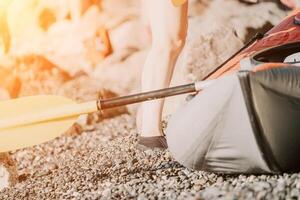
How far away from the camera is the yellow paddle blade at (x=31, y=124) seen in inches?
96.3

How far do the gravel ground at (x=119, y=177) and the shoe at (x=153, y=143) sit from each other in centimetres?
5

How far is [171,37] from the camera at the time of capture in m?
2.82

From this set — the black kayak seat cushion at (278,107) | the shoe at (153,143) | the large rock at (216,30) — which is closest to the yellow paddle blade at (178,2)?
the shoe at (153,143)

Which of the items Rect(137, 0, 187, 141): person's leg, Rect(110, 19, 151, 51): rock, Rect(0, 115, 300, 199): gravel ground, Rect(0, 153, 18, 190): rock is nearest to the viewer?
Rect(0, 115, 300, 199): gravel ground

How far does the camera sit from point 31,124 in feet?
8.13

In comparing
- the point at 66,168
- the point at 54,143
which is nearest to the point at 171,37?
the point at 66,168

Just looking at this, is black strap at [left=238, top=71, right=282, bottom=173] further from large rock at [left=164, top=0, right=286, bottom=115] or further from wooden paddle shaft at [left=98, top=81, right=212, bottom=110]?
large rock at [left=164, top=0, right=286, bottom=115]

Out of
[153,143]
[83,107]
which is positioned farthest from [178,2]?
[83,107]

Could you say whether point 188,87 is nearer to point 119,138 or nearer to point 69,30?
point 119,138

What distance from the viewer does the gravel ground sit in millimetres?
1754

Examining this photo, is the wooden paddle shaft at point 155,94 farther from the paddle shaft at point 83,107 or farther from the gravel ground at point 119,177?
the gravel ground at point 119,177

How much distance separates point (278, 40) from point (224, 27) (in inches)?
54.9

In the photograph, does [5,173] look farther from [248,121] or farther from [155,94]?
[248,121]

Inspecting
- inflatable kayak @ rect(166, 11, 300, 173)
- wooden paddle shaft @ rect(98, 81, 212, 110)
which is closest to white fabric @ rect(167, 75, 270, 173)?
inflatable kayak @ rect(166, 11, 300, 173)
